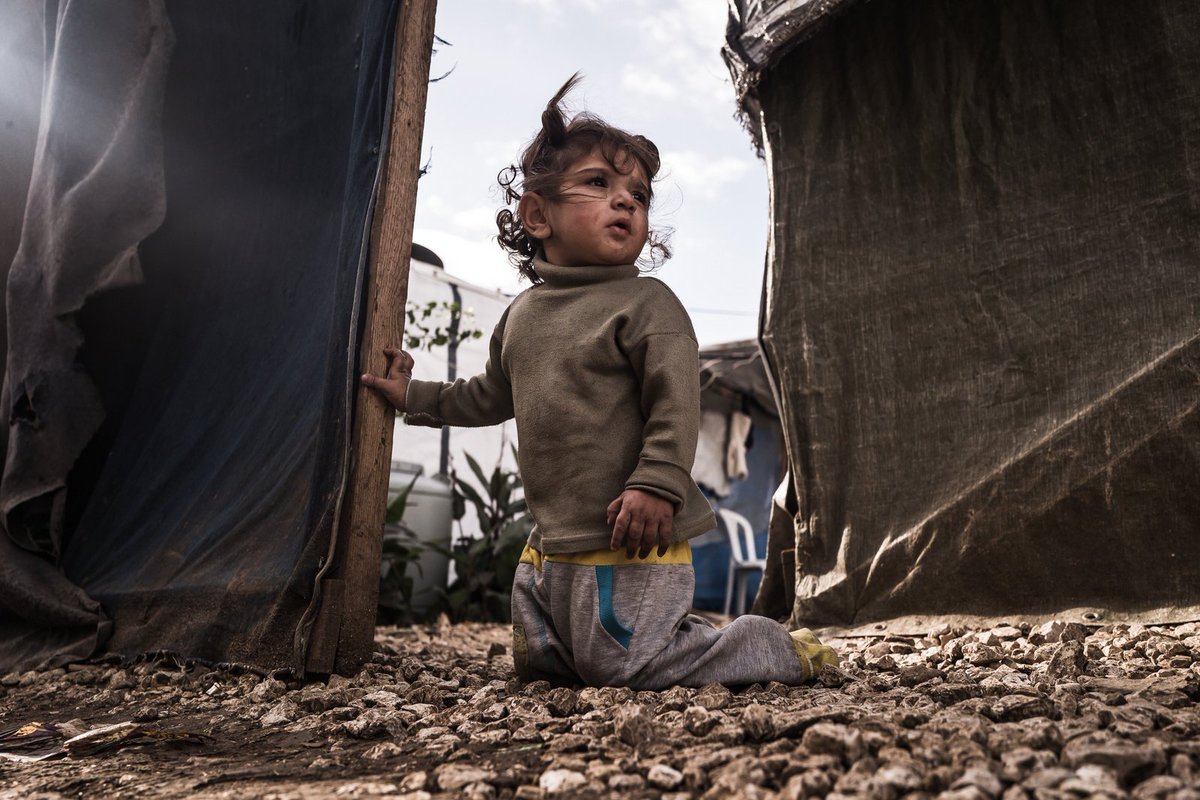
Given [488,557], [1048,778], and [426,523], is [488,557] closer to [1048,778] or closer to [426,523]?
[426,523]

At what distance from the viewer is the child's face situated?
206 cm

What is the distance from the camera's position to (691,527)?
192 cm

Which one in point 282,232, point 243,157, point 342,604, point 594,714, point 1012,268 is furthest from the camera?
point 243,157

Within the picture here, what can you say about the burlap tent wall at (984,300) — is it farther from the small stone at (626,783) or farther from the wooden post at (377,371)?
the small stone at (626,783)

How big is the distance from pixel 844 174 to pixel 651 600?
61.9 inches

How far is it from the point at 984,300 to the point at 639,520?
1324mm

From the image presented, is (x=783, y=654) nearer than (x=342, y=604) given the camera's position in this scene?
Yes

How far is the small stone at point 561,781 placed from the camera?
1.15 m

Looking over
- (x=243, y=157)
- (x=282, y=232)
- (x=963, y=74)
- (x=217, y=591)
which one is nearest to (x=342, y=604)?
(x=217, y=591)

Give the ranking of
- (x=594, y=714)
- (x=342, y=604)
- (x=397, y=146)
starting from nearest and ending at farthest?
(x=594, y=714) → (x=342, y=604) → (x=397, y=146)

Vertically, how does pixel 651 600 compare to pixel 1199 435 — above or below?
below

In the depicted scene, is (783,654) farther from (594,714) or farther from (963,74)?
(963,74)

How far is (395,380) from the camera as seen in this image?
88.4 inches

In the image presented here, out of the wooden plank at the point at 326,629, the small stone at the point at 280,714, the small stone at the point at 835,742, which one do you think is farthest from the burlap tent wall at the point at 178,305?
the small stone at the point at 835,742
